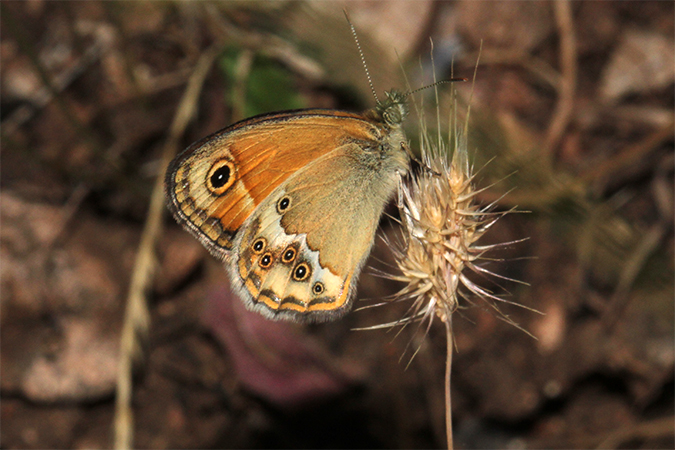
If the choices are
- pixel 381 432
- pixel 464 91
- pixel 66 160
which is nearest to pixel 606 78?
pixel 464 91

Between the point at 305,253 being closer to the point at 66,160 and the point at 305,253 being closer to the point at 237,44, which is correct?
the point at 237,44

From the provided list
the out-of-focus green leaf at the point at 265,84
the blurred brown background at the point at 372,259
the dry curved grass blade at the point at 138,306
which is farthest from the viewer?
the out-of-focus green leaf at the point at 265,84

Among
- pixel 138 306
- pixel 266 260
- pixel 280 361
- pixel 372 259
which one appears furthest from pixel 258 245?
pixel 372 259

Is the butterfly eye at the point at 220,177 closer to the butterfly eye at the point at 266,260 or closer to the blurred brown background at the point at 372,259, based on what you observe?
the butterfly eye at the point at 266,260

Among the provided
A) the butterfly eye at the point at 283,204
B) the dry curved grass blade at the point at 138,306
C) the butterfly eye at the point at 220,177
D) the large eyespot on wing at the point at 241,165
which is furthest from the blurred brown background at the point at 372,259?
the butterfly eye at the point at 220,177

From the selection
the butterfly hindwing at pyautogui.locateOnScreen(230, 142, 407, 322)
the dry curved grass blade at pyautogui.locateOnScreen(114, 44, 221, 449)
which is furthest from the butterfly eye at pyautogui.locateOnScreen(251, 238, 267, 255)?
the dry curved grass blade at pyautogui.locateOnScreen(114, 44, 221, 449)

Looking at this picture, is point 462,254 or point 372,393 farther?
point 372,393
